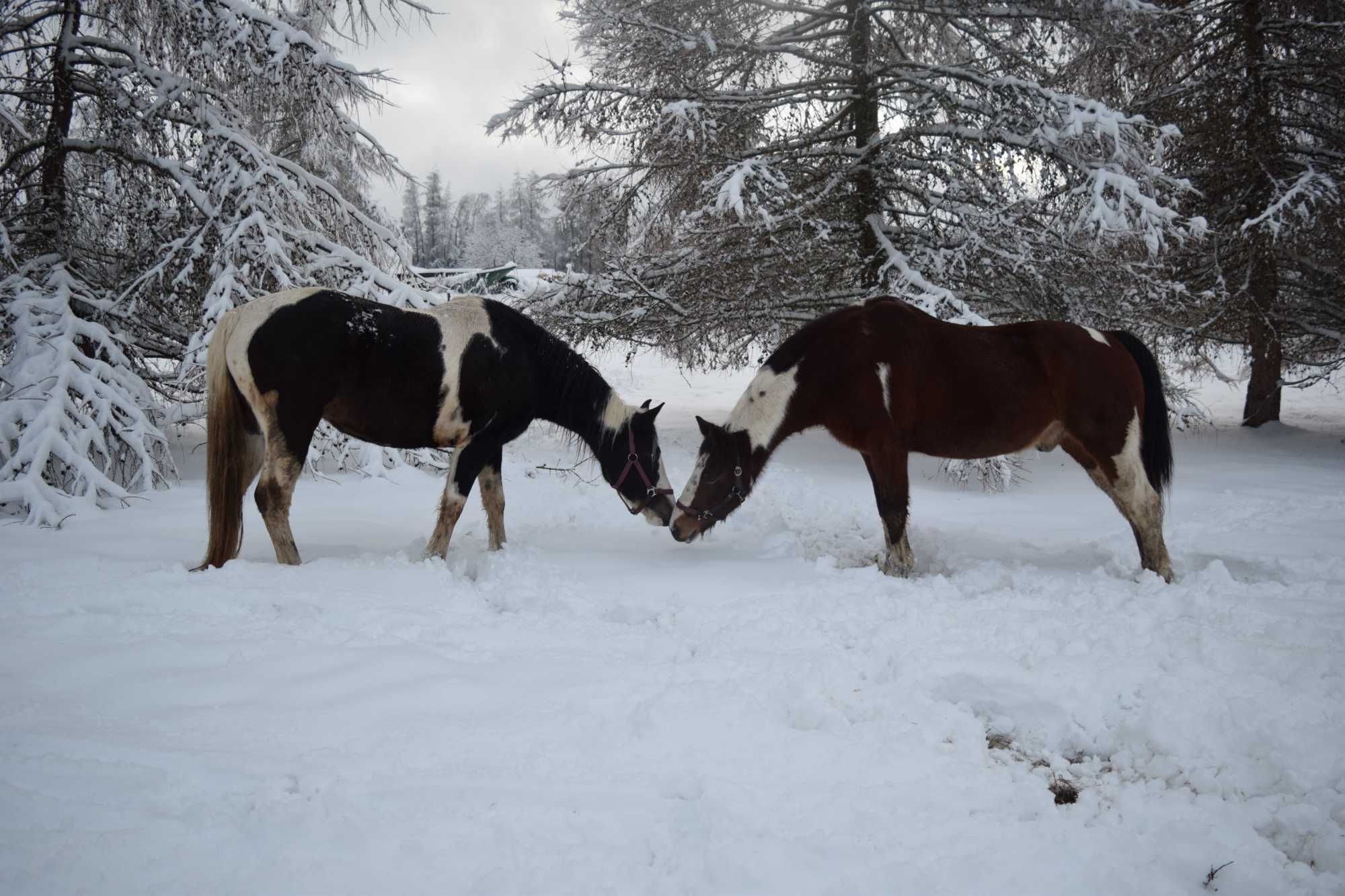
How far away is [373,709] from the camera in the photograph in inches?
94.7

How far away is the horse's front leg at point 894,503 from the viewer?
4.64 m

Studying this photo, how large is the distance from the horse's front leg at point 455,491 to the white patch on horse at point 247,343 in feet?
3.67

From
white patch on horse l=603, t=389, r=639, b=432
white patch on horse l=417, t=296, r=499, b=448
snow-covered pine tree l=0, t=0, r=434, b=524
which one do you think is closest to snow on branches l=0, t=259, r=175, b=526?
snow-covered pine tree l=0, t=0, r=434, b=524

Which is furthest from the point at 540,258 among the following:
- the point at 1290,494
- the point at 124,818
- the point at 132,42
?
the point at 124,818

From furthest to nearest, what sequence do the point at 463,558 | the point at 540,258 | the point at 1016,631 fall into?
the point at 540,258 → the point at 463,558 → the point at 1016,631

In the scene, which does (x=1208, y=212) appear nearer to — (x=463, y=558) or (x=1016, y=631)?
(x=1016, y=631)

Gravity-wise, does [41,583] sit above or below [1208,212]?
below

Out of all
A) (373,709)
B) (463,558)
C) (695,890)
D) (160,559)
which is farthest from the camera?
(463,558)

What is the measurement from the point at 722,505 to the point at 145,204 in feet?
21.2

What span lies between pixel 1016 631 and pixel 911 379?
191cm

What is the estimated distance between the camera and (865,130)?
344 inches

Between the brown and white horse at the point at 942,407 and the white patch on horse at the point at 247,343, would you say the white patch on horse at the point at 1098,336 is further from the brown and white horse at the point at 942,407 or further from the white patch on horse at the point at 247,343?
the white patch on horse at the point at 247,343

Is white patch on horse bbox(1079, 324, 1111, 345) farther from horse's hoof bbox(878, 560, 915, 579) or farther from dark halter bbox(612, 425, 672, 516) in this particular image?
dark halter bbox(612, 425, 672, 516)

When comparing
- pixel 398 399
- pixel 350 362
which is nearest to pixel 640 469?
pixel 398 399
